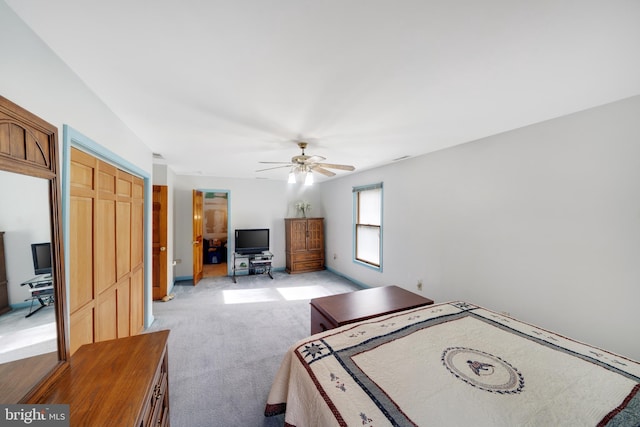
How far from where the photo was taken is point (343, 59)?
51.3 inches

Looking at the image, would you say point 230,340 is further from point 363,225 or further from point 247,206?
point 247,206

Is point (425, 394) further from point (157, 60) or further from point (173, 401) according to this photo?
point (157, 60)

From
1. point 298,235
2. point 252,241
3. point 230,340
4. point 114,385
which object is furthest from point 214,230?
point 114,385

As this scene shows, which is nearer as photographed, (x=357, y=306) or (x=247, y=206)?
(x=357, y=306)

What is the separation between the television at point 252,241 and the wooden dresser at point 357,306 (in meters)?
3.48

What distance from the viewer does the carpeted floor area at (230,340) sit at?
5.97 feet

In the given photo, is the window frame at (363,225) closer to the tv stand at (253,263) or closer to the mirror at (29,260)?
the tv stand at (253,263)

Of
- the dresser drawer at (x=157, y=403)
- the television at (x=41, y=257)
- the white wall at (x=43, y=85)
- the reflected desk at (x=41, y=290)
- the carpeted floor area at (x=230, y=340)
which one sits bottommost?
the carpeted floor area at (x=230, y=340)

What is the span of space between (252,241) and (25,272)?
462 cm

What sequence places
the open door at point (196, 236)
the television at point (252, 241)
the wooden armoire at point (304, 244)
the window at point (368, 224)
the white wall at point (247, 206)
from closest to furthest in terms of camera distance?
the window at point (368, 224)
the open door at point (196, 236)
the white wall at point (247, 206)
the television at point (252, 241)
the wooden armoire at point (304, 244)

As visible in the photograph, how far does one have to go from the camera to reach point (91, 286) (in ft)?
5.64

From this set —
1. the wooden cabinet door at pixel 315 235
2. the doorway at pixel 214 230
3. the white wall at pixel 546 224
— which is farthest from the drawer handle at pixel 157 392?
the doorway at pixel 214 230

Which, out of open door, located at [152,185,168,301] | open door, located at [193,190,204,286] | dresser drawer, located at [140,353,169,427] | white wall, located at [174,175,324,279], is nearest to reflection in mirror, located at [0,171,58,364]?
dresser drawer, located at [140,353,169,427]

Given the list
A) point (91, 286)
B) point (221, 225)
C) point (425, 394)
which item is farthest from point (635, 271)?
point (221, 225)
